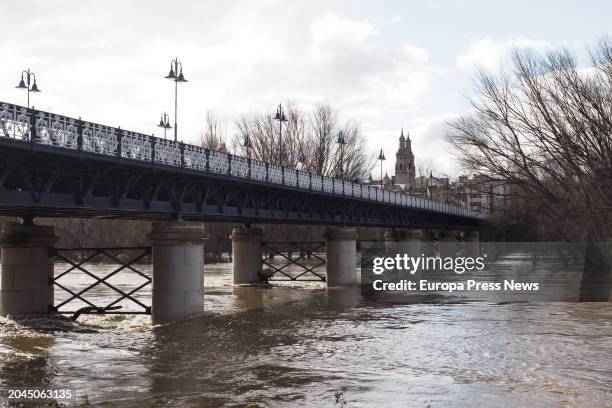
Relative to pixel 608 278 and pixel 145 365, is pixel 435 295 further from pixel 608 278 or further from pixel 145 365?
pixel 145 365

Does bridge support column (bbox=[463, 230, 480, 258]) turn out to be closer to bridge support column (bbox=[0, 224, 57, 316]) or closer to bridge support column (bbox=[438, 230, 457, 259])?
bridge support column (bbox=[438, 230, 457, 259])

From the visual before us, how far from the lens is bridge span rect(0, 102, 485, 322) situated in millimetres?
21109

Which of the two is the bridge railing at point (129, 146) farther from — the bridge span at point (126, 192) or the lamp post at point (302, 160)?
the lamp post at point (302, 160)

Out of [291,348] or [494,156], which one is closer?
[291,348]

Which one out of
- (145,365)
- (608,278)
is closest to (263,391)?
(145,365)

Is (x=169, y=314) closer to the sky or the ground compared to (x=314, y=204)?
closer to the ground

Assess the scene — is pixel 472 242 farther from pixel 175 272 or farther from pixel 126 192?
pixel 126 192

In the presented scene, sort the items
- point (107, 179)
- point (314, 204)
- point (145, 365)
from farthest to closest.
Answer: point (314, 204) < point (107, 179) < point (145, 365)

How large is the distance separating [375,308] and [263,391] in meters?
18.2

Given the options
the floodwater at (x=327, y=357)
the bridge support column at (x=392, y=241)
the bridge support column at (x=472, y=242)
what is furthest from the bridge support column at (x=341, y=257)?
the bridge support column at (x=472, y=242)

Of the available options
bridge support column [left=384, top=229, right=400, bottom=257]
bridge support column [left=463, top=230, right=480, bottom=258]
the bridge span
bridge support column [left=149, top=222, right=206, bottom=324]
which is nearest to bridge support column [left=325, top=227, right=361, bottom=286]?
the bridge span

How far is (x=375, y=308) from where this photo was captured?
1300 inches

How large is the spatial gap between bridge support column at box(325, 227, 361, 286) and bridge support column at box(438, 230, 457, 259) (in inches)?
1692

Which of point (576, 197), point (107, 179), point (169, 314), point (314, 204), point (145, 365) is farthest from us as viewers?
point (314, 204)
